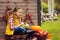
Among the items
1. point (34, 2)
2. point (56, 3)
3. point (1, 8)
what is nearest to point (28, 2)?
point (34, 2)

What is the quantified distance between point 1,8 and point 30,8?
816mm

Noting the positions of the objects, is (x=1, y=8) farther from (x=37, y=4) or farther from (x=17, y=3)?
(x=37, y=4)

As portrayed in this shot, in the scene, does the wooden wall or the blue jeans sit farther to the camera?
the wooden wall

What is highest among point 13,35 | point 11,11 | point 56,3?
point 11,11

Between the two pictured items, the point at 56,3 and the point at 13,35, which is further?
the point at 56,3

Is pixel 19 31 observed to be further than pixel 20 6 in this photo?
No

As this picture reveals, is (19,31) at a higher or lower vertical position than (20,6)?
lower

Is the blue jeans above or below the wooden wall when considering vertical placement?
below

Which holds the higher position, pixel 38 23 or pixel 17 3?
pixel 17 3

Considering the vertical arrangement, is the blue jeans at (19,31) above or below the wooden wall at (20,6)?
below

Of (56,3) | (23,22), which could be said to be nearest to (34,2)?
(23,22)

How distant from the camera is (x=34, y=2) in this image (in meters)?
8.71

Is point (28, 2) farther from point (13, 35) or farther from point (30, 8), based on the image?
point (13, 35)

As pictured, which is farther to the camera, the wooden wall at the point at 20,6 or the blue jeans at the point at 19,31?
the wooden wall at the point at 20,6
